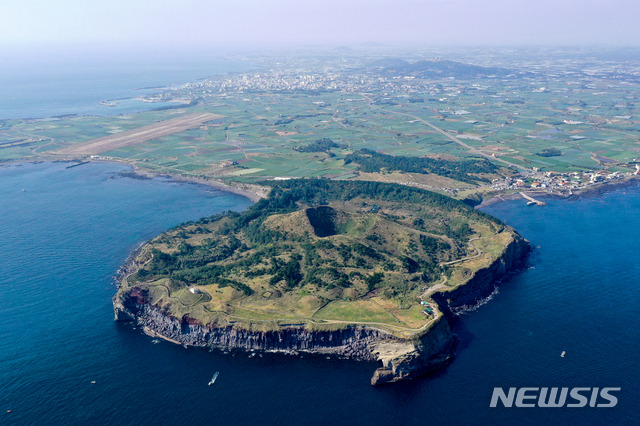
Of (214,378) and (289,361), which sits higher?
(289,361)

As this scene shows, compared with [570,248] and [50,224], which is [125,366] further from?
[570,248]

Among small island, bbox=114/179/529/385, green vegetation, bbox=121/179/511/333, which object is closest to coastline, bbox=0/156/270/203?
green vegetation, bbox=121/179/511/333

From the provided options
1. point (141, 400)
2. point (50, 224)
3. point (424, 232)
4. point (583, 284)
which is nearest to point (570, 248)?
point (583, 284)

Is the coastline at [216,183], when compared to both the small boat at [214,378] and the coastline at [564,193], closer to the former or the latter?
the coastline at [564,193]

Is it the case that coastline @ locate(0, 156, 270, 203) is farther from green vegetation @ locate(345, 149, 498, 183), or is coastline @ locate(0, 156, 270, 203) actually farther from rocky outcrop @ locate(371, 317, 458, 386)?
rocky outcrop @ locate(371, 317, 458, 386)

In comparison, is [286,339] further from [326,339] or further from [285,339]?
[326,339]

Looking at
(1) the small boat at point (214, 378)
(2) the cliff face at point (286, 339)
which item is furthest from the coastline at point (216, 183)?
(1) the small boat at point (214, 378)

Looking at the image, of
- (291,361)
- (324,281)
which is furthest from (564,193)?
(291,361)
